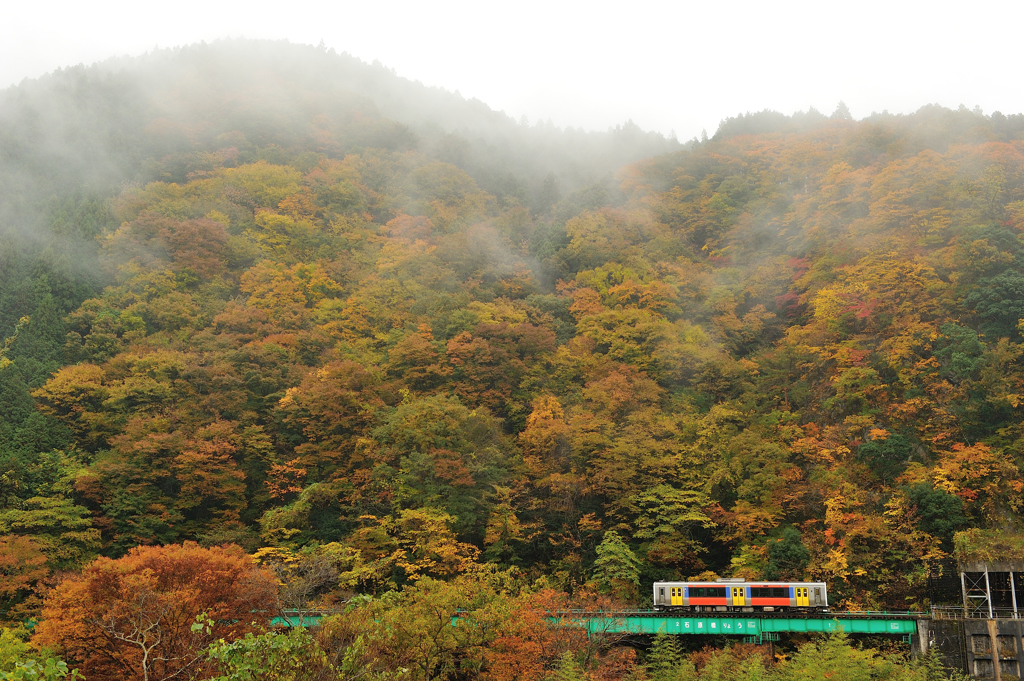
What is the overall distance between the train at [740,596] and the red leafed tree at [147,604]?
16.2 metres

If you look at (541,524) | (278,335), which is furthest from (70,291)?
(541,524)

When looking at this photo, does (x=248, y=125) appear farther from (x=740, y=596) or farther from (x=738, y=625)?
→ (x=738, y=625)

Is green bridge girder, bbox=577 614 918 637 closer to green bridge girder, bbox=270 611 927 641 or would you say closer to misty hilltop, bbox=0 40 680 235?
green bridge girder, bbox=270 611 927 641

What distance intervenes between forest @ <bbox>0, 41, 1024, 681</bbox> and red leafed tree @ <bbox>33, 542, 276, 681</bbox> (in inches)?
5.4

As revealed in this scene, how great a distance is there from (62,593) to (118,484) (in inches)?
444

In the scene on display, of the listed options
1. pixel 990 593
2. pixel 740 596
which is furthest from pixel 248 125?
pixel 990 593

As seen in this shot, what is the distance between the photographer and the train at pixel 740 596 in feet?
92.4

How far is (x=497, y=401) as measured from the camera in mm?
41500

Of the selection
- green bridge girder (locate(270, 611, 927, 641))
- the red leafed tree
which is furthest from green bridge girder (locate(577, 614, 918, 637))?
the red leafed tree

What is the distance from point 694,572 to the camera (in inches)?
1308

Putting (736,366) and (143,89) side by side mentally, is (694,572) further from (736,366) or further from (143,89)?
(143,89)

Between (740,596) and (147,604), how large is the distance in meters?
22.3

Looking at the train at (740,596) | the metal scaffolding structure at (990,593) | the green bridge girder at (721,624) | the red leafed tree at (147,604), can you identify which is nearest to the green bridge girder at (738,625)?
the green bridge girder at (721,624)

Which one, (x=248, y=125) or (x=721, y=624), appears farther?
(x=248, y=125)
